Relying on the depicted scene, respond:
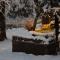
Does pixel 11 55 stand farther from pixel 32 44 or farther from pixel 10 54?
pixel 32 44

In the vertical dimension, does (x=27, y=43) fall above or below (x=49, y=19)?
below

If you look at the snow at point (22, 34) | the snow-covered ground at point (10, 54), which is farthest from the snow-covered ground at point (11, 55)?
the snow at point (22, 34)

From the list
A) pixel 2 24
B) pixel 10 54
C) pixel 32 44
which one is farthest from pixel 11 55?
pixel 2 24

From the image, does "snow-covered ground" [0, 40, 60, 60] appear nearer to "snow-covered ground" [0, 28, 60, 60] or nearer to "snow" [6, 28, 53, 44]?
"snow-covered ground" [0, 28, 60, 60]

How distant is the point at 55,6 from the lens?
10.5 feet

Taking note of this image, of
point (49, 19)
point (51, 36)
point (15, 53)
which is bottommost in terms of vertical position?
point (15, 53)

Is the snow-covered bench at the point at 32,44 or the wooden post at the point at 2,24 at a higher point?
the wooden post at the point at 2,24

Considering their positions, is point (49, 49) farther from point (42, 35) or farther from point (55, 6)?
point (55, 6)

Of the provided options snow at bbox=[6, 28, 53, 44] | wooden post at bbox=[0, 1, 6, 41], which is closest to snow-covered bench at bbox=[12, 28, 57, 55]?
snow at bbox=[6, 28, 53, 44]

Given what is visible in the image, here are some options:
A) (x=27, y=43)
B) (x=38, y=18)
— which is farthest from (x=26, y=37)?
(x=38, y=18)

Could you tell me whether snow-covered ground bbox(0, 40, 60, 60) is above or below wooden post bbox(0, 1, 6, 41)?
below

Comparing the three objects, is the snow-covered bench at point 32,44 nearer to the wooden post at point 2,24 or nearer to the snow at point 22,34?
the snow at point 22,34

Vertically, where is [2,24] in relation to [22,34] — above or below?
above

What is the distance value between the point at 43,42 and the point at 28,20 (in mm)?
335
